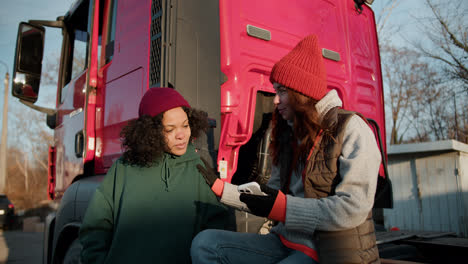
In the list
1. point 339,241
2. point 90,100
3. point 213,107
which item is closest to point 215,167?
point 213,107

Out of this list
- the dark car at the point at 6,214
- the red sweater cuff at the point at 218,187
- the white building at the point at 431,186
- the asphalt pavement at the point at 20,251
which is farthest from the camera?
the dark car at the point at 6,214

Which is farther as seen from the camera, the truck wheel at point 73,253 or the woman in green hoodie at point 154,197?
the truck wheel at point 73,253

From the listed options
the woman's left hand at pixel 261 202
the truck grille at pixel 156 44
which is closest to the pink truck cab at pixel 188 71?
the truck grille at pixel 156 44

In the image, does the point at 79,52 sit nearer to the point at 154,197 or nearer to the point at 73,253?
the point at 73,253

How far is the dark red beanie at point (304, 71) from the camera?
154cm

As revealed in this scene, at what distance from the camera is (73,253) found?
2527 millimetres

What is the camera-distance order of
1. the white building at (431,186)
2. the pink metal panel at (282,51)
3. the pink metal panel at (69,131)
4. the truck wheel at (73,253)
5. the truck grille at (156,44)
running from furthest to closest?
the white building at (431,186) → the pink metal panel at (69,131) → the truck wheel at (73,253) → the pink metal panel at (282,51) → the truck grille at (156,44)

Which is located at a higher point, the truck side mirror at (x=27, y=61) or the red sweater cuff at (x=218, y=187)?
the truck side mirror at (x=27, y=61)

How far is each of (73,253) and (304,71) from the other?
6.80 ft

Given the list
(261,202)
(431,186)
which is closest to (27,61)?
(261,202)

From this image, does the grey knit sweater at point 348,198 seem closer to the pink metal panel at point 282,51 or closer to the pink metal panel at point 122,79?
the pink metal panel at point 282,51

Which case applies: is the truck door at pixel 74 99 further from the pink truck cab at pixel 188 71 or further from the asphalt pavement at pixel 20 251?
the asphalt pavement at pixel 20 251

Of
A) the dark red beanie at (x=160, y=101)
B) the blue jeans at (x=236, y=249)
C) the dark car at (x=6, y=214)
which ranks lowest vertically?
the dark car at (x=6, y=214)

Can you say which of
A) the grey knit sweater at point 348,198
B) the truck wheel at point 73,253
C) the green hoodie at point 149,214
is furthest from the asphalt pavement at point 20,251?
the grey knit sweater at point 348,198
